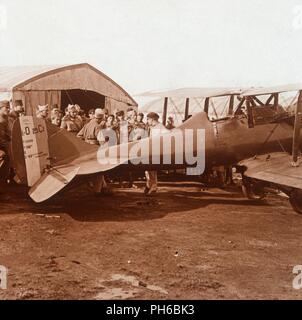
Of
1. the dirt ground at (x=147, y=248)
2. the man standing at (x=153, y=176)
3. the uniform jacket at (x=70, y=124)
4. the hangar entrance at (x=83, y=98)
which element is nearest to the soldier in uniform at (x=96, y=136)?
the dirt ground at (x=147, y=248)

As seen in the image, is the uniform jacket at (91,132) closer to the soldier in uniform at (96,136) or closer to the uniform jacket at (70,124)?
the soldier in uniform at (96,136)

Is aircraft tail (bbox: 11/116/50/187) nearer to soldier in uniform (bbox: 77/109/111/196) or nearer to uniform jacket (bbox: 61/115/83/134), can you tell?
soldier in uniform (bbox: 77/109/111/196)

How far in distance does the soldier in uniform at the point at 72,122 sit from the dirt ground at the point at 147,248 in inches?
90.8

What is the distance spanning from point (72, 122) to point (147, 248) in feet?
19.2

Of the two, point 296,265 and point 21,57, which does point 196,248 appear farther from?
point 21,57

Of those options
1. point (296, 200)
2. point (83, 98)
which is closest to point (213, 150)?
point (296, 200)

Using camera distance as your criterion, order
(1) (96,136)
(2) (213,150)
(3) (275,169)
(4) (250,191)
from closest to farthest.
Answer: (3) (275,169), (2) (213,150), (4) (250,191), (1) (96,136)

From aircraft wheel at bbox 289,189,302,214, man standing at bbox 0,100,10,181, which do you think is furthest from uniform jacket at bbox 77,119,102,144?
aircraft wheel at bbox 289,189,302,214

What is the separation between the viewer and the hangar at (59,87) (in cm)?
1509

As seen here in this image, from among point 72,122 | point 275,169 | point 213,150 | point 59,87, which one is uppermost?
point 59,87

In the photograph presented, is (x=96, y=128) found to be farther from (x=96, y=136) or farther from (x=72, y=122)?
(x=72, y=122)

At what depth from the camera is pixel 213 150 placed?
28.1ft

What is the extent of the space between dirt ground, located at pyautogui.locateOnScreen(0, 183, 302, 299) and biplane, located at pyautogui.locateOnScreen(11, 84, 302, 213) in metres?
0.68

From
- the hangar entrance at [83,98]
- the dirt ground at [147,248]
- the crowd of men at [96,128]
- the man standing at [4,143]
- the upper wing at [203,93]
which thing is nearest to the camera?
the dirt ground at [147,248]
